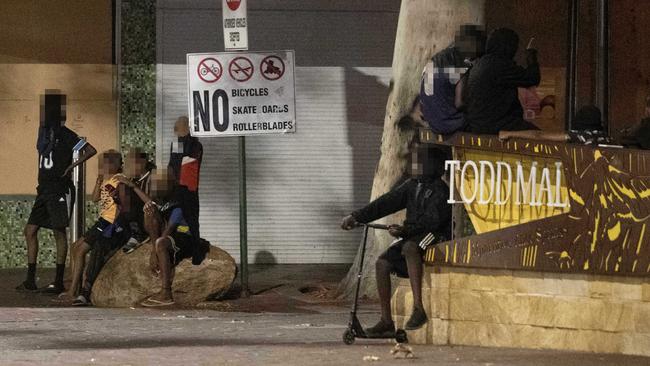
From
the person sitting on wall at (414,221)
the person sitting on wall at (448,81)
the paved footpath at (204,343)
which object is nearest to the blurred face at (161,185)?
the paved footpath at (204,343)

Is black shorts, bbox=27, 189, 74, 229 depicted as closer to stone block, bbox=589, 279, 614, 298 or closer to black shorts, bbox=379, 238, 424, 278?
black shorts, bbox=379, 238, 424, 278

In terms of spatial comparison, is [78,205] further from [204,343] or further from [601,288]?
[601,288]

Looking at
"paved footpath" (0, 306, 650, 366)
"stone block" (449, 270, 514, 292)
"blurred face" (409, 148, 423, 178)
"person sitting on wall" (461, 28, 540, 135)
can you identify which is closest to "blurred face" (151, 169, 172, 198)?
"paved footpath" (0, 306, 650, 366)

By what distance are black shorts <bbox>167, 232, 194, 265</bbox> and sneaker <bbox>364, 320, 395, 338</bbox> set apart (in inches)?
147

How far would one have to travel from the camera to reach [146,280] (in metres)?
14.8

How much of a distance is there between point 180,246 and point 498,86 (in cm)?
446

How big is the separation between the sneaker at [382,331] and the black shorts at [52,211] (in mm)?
5632

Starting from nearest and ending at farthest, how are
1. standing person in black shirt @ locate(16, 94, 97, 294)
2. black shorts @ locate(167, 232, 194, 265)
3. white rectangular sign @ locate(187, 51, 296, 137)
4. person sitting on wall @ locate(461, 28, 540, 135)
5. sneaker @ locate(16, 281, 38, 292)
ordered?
person sitting on wall @ locate(461, 28, 540, 135) → black shorts @ locate(167, 232, 194, 265) → white rectangular sign @ locate(187, 51, 296, 137) → standing person in black shirt @ locate(16, 94, 97, 294) → sneaker @ locate(16, 281, 38, 292)

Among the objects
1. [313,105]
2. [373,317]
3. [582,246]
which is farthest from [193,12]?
[582,246]

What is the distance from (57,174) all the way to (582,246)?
6.99 m

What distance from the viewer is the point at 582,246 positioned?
1078 centimetres

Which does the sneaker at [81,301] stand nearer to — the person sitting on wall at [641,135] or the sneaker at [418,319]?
the sneaker at [418,319]

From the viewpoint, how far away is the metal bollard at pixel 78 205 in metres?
17.6

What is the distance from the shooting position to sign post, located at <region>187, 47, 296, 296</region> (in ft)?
51.6
